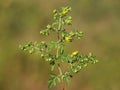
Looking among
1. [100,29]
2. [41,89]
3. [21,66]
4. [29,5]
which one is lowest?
[41,89]

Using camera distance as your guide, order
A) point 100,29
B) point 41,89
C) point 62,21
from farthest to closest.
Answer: point 100,29 → point 41,89 → point 62,21

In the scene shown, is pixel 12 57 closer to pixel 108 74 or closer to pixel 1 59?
pixel 1 59

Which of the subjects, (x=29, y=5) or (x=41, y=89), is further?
(x=29, y=5)

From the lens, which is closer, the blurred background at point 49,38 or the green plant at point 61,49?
the green plant at point 61,49

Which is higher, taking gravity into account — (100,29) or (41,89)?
(100,29)

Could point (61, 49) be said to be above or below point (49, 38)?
below

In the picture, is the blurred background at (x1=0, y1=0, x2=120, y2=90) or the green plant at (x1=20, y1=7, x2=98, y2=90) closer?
the green plant at (x1=20, y1=7, x2=98, y2=90)

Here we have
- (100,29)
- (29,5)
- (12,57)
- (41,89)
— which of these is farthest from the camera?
(29,5)

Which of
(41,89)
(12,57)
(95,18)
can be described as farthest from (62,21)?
(95,18)
